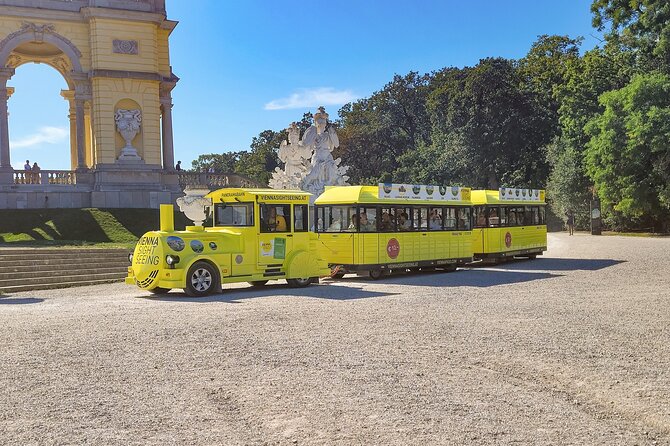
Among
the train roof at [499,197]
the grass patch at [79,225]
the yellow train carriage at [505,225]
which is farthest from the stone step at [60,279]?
the train roof at [499,197]

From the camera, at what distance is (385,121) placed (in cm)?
8438

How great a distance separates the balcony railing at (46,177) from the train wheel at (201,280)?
80.1 feet

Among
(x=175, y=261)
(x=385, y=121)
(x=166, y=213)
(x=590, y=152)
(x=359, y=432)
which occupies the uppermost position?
(x=385, y=121)

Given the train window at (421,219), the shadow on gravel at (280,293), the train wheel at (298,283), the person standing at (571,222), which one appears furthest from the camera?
the person standing at (571,222)

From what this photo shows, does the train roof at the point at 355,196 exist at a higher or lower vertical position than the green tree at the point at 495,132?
lower

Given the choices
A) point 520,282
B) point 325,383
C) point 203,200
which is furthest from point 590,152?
point 325,383

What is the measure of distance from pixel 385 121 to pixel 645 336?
248 feet

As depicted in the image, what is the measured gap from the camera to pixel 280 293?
54.0ft

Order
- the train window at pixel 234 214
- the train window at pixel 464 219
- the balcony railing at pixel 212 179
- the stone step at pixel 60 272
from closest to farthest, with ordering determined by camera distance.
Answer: the train window at pixel 234 214 < the stone step at pixel 60 272 < the train window at pixel 464 219 < the balcony railing at pixel 212 179

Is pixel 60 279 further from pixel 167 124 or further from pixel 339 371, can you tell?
pixel 167 124

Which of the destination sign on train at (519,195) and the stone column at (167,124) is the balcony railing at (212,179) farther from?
the destination sign on train at (519,195)

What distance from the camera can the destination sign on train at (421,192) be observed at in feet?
70.8

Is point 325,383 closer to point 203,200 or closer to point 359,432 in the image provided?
point 359,432

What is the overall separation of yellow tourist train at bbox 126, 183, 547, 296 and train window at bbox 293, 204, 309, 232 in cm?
3
